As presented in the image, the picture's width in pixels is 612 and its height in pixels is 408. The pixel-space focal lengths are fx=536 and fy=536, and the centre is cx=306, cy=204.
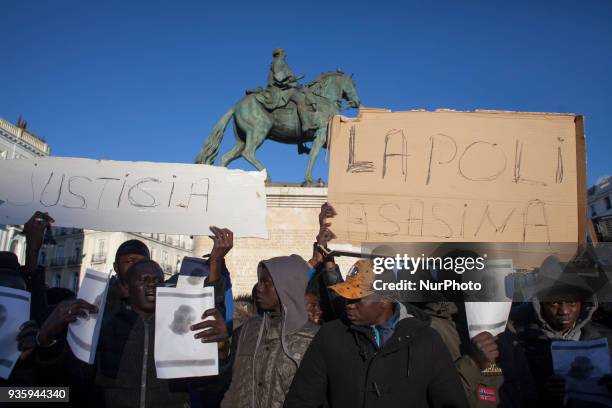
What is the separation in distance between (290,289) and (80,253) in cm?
5493

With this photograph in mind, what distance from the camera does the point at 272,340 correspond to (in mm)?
3094

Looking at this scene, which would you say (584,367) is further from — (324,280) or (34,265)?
(34,265)

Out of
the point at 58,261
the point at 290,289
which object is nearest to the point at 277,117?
the point at 290,289

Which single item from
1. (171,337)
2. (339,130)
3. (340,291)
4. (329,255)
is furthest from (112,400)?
(339,130)

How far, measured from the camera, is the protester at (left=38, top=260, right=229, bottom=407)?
2.60 meters

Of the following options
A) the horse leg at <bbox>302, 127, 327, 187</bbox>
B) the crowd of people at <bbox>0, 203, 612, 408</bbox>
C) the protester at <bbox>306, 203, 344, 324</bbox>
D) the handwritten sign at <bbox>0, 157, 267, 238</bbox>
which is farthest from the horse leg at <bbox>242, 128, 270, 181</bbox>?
the crowd of people at <bbox>0, 203, 612, 408</bbox>

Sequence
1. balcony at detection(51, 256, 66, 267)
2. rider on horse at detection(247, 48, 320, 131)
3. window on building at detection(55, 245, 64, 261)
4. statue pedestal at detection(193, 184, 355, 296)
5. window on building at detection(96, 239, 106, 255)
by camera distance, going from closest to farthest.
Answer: statue pedestal at detection(193, 184, 355, 296)
rider on horse at detection(247, 48, 320, 131)
window on building at detection(96, 239, 106, 255)
balcony at detection(51, 256, 66, 267)
window on building at detection(55, 245, 64, 261)

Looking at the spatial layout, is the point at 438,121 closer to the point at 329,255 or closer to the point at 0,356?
the point at 329,255

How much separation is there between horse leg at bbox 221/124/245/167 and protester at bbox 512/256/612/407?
8.61 m

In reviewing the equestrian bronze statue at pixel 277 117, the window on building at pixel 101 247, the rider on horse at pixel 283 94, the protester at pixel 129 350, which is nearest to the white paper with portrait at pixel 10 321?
the protester at pixel 129 350

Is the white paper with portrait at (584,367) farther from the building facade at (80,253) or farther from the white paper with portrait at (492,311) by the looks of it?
the building facade at (80,253)

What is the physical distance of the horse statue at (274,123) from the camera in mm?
11273

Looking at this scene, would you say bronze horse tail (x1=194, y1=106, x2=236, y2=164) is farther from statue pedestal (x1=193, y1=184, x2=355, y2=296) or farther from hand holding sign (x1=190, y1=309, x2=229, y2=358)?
hand holding sign (x1=190, y1=309, x2=229, y2=358)

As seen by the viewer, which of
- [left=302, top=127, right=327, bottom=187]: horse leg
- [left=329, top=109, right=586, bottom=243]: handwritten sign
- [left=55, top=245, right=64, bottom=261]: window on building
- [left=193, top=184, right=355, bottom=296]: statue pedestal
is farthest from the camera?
[left=55, top=245, right=64, bottom=261]: window on building
